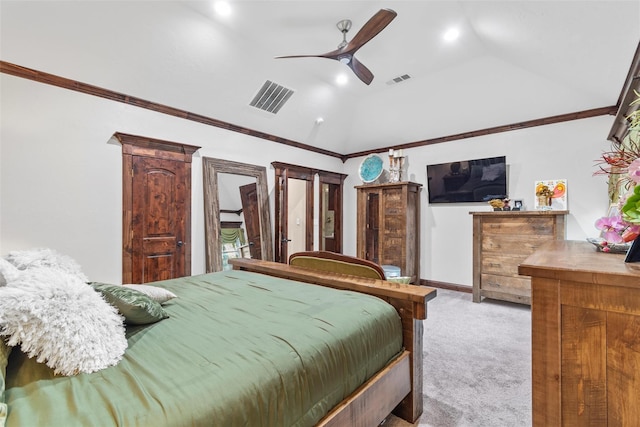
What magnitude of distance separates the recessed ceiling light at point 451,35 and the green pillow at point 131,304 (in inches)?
150

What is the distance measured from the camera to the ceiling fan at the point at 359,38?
7.49 feet

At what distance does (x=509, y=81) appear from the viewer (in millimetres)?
3836

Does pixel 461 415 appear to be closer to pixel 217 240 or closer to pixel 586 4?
pixel 586 4

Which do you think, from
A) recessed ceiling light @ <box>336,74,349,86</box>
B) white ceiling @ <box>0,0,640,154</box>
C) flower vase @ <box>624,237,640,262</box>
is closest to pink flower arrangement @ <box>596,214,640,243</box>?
flower vase @ <box>624,237,640,262</box>

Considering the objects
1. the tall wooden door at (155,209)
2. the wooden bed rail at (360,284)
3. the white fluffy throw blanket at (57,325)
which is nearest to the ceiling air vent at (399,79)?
the tall wooden door at (155,209)

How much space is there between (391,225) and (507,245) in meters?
1.73

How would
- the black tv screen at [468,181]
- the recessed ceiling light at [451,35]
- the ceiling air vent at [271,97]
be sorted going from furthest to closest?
1. the black tv screen at [468,181]
2. the ceiling air vent at [271,97]
3. the recessed ceiling light at [451,35]

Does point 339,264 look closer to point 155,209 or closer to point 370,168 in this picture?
point 155,209

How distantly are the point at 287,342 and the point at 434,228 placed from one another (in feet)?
14.8

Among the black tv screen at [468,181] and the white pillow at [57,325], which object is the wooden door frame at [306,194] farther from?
the white pillow at [57,325]

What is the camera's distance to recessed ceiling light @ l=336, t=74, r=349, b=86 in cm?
422

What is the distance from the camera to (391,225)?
5.03 metres

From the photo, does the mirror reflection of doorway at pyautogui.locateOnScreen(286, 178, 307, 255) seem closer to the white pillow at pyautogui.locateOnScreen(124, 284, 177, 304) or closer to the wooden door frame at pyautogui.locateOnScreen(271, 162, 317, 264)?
the wooden door frame at pyautogui.locateOnScreen(271, 162, 317, 264)

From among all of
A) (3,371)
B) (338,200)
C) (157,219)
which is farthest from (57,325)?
(338,200)
